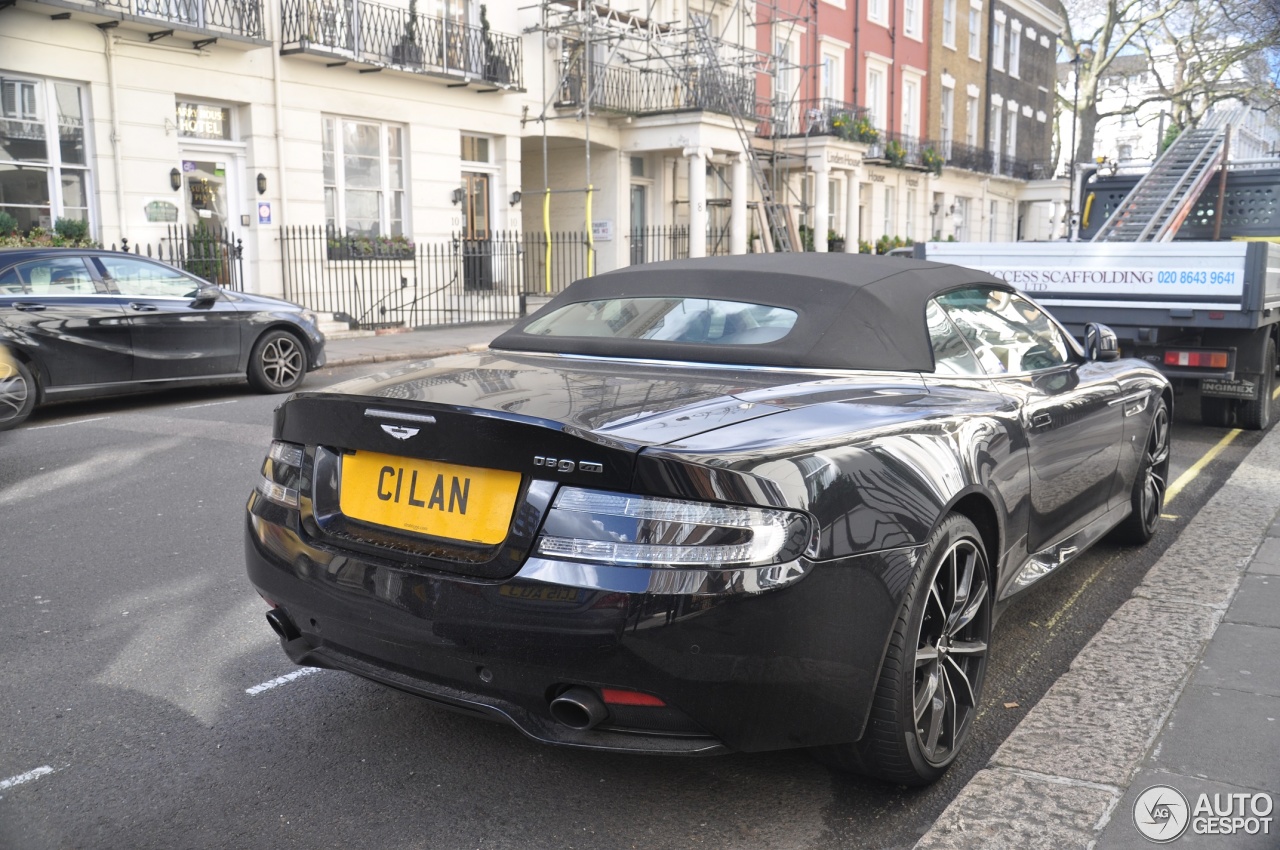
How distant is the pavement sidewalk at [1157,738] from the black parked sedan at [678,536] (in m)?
0.25

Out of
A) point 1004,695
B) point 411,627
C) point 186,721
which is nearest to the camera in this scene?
point 411,627

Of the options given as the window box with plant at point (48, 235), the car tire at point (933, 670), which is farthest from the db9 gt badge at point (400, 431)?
the window box with plant at point (48, 235)

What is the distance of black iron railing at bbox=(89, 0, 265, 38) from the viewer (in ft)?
49.7

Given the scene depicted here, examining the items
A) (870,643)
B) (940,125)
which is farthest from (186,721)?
(940,125)

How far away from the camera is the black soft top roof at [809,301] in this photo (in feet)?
12.0

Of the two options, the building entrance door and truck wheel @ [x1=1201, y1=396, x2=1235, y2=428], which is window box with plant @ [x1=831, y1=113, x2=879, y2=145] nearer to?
the building entrance door

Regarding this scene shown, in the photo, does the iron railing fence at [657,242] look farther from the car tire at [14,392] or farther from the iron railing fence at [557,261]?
the car tire at [14,392]

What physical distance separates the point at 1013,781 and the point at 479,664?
1503 millimetres

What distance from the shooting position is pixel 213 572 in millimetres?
5125

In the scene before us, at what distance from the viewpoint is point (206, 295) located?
10.6 metres

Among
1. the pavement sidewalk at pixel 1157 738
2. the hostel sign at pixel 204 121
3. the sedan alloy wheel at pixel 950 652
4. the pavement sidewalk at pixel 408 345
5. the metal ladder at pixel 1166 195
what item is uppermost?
the hostel sign at pixel 204 121

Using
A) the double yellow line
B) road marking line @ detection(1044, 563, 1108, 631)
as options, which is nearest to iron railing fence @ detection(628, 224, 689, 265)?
the double yellow line

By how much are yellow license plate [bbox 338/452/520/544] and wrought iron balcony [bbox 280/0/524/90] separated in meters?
16.1

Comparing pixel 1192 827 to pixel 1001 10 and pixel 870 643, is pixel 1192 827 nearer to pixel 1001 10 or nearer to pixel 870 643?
pixel 870 643
